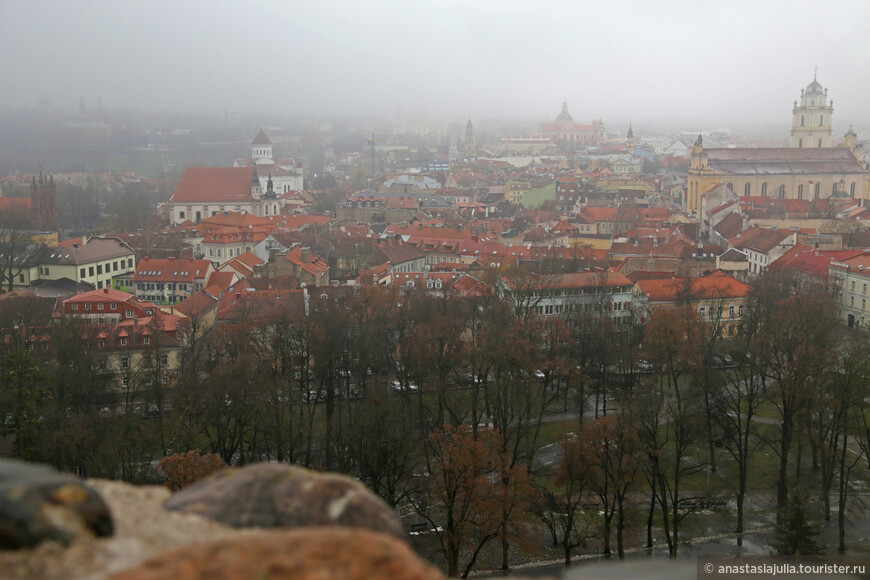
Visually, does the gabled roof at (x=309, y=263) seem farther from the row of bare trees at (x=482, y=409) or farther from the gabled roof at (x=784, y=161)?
the gabled roof at (x=784, y=161)

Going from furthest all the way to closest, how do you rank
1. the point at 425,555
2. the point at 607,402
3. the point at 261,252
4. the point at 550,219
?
the point at 550,219 → the point at 261,252 → the point at 607,402 → the point at 425,555

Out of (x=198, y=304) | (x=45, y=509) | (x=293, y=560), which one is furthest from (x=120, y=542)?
(x=198, y=304)

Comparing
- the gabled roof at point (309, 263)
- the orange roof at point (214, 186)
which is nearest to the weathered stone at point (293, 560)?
the gabled roof at point (309, 263)

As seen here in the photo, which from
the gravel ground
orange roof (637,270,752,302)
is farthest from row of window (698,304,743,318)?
the gravel ground

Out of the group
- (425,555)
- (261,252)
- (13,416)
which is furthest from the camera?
(261,252)

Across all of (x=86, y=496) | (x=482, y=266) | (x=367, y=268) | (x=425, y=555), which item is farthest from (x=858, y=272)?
(x=86, y=496)

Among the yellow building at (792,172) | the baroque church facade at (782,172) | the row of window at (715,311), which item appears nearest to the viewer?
the row of window at (715,311)

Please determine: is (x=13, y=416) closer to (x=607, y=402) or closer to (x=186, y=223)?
(x=607, y=402)

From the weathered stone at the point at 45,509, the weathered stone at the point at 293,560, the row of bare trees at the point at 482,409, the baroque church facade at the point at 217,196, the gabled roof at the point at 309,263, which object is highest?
the weathered stone at the point at 45,509
